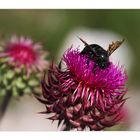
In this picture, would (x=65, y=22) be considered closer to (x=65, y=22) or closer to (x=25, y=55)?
(x=65, y=22)

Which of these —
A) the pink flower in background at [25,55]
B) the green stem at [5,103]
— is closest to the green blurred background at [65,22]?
the pink flower in background at [25,55]

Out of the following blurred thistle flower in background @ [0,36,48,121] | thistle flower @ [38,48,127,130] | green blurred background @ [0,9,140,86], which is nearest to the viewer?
thistle flower @ [38,48,127,130]

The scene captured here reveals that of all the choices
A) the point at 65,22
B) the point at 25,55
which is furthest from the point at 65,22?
the point at 25,55

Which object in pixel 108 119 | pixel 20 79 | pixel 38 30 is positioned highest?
pixel 38 30

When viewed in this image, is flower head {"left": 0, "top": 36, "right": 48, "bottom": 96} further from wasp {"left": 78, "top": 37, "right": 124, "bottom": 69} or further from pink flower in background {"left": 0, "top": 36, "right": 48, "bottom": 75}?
wasp {"left": 78, "top": 37, "right": 124, "bottom": 69}

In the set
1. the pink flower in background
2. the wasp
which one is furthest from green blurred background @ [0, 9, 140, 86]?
the wasp

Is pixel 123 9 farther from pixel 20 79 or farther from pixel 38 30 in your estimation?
pixel 20 79
